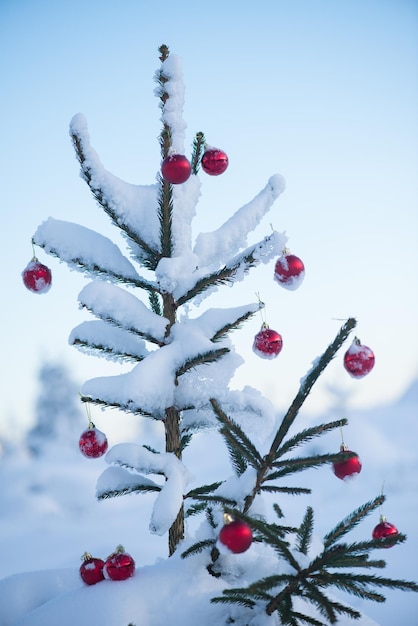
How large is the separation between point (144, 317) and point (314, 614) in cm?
184

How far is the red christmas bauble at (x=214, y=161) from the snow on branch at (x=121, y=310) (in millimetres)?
1013

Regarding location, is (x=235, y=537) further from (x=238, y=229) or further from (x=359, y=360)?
(x=238, y=229)

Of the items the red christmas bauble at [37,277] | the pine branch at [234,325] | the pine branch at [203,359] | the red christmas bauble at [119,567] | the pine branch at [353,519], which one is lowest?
the pine branch at [353,519]

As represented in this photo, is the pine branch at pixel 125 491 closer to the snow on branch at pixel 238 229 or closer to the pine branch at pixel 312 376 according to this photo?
the pine branch at pixel 312 376

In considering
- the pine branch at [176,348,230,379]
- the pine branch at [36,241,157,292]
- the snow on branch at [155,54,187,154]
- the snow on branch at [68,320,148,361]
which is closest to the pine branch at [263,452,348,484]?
the pine branch at [176,348,230,379]

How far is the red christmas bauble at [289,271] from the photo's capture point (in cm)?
299

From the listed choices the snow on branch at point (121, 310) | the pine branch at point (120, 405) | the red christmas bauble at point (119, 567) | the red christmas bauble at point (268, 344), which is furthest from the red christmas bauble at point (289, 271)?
the red christmas bauble at point (119, 567)

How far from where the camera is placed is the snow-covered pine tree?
2.10m

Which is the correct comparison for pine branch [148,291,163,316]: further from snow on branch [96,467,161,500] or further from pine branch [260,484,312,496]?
pine branch [260,484,312,496]

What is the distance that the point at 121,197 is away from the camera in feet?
10.5

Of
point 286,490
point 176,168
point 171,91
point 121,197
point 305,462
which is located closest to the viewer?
point 305,462

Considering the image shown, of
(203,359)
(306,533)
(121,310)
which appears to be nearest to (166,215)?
(121,310)

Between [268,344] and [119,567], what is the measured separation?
1472mm

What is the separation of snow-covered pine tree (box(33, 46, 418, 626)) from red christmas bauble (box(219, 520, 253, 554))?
0.81 ft
